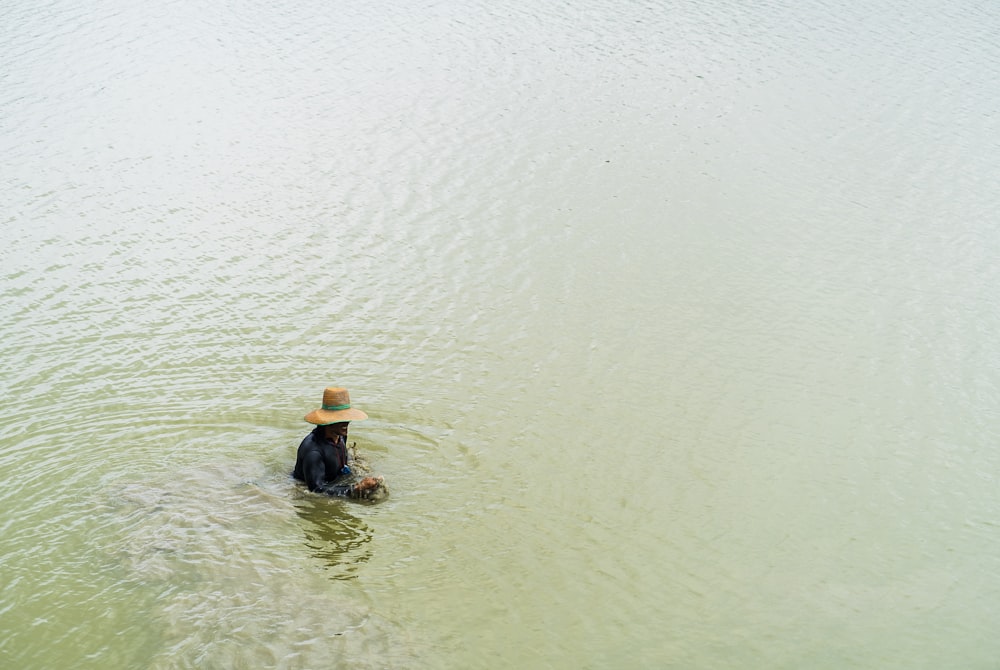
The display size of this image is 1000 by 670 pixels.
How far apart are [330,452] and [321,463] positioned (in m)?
0.10

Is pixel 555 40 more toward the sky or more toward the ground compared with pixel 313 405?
more toward the sky

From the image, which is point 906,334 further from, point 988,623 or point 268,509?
point 268,509

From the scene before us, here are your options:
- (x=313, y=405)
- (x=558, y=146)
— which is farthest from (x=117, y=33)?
(x=313, y=405)

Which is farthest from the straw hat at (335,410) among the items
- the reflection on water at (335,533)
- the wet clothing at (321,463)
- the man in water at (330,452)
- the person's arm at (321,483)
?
the reflection on water at (335,533)

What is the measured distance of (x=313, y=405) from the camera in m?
7.99

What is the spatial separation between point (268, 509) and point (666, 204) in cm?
700

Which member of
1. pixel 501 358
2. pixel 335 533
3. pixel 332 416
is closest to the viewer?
pixel 335 533

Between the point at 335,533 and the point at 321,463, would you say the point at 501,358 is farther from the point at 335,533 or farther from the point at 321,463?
the point at 335,533

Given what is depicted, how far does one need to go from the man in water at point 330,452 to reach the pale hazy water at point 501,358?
13 centimetres

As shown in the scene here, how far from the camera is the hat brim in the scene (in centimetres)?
666

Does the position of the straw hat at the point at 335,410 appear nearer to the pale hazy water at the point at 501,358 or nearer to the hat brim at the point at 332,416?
the hat brim at the point at 332,416

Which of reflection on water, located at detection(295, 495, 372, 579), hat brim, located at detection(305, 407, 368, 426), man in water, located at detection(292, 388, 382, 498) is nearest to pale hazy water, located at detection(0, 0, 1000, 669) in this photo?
reflection on water, located at detection(295, 495, 372, 579)

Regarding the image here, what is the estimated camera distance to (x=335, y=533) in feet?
21.6

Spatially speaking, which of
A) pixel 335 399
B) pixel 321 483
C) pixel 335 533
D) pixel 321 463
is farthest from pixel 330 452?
pixel 335 533
